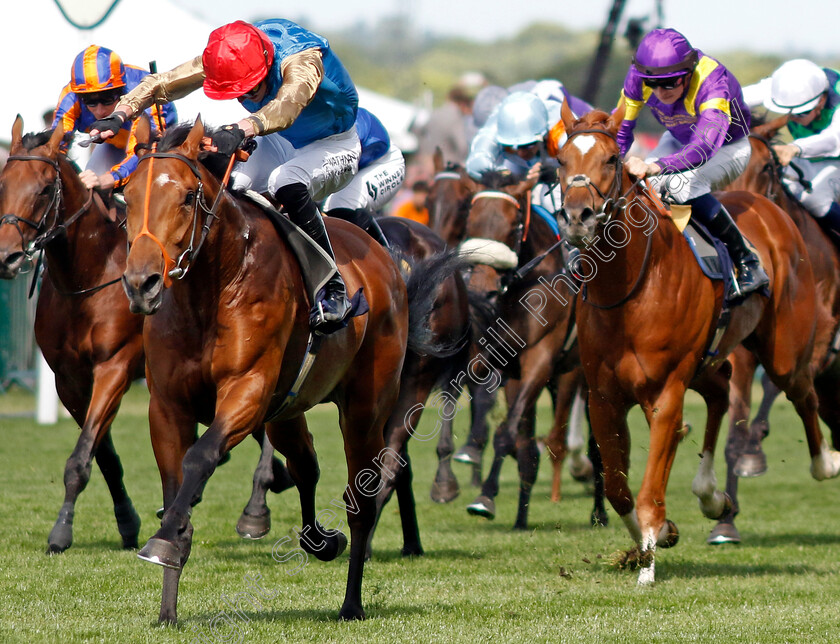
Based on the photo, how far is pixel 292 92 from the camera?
4.68 metres

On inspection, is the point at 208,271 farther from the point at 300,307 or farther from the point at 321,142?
the point at 321,142

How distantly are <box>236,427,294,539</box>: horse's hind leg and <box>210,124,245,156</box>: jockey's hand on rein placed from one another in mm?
2754

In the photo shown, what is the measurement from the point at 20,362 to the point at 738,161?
10.3 meters

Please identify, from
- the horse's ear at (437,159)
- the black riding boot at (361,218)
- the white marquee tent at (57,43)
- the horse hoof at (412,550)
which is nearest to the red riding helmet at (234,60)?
the black riding boot at (361,218)

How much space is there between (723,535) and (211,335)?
405 centimetres

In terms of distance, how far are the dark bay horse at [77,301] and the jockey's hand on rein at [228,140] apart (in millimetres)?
2096

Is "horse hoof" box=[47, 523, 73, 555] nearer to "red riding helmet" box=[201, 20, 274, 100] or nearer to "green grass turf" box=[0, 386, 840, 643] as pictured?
"green grass turf" box=[0, 386, 840, 643]

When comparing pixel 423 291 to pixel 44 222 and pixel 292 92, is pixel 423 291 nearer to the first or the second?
pixel 292 92

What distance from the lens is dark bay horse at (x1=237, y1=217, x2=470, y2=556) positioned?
6.47m

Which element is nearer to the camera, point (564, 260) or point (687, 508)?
point (564, 260)

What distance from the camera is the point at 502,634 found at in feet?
15.3

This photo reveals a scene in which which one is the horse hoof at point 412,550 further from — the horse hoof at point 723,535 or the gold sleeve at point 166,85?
the gold sleeve at point 166,85

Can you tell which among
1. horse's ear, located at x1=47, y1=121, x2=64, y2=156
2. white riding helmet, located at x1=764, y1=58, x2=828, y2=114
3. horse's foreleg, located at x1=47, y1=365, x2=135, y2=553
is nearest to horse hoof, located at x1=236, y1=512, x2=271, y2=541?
horse's foreleg, located at x1=47, y1=365, x2=135, y2=553

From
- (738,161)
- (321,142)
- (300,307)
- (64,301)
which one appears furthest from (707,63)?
(64,301)
